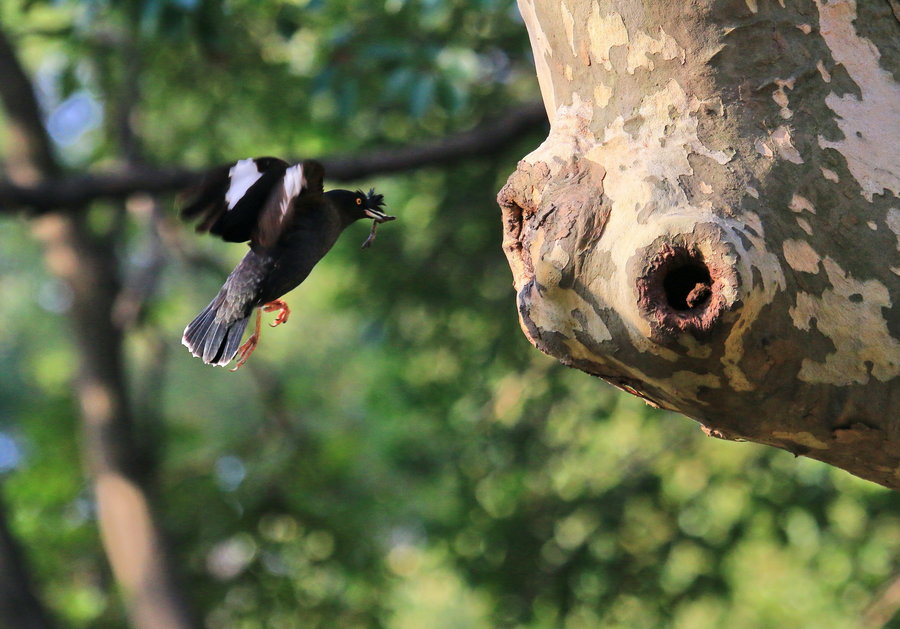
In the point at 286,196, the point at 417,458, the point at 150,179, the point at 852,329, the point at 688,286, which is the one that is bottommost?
the point at 417,458

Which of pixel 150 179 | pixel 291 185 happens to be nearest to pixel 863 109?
pixel 291 185

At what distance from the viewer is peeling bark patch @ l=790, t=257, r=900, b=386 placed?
170cm

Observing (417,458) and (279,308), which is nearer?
(279,308)

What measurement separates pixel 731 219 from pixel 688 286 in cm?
12

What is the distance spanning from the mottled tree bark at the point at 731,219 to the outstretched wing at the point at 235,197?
42cm

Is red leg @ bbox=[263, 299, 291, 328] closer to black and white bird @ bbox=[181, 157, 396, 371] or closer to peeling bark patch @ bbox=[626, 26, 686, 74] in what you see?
black and white bird @ bbox=[181, 157, 396, 371]

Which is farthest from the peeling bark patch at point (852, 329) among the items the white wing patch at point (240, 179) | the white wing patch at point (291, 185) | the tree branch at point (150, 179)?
the tree branch at point (150, 179)

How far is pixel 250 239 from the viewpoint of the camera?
196cm

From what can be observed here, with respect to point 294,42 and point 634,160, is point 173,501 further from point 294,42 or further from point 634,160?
point 634,160

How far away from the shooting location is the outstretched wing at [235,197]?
1.84 meters

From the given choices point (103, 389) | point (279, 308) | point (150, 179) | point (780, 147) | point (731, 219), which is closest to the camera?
point (731, 219)

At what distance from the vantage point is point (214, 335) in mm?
2082

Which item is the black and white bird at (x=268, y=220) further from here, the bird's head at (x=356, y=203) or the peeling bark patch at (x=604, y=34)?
the peeling bark patch at (x=604, y=34)

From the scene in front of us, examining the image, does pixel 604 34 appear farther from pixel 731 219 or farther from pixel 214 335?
pixel 214 335
